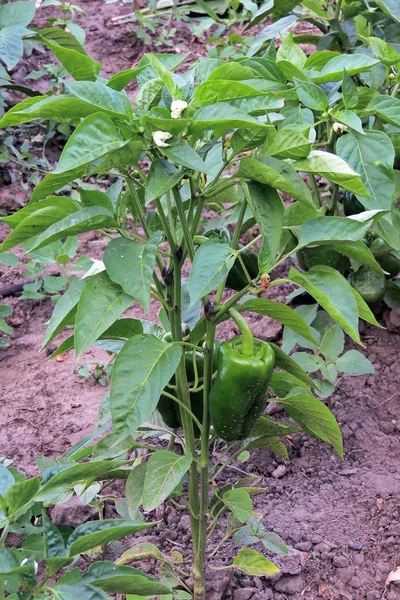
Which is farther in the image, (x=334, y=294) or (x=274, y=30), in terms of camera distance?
(x=274, y=30)

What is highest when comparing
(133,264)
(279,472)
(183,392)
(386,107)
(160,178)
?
(160,178)

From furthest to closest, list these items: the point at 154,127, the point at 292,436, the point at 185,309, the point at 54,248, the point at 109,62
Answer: the point at 109,62 → the point at 54,248 → the point at 292,436 → the point at 185,309 → the point at 154,127

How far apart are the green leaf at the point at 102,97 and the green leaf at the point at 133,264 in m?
0.20

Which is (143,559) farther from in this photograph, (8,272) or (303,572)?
(8,272)

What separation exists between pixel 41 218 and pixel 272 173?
381mm

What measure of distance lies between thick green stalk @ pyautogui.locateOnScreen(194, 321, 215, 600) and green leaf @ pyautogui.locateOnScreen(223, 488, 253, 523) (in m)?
0.05

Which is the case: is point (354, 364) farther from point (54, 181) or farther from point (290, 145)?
point (54, 181)

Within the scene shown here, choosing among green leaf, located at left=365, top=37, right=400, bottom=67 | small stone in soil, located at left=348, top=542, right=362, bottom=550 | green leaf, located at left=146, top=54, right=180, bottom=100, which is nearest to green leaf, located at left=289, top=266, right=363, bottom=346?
green leaf, located at left=146, top=54, right=180, bottom=100

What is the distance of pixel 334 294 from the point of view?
1.16m

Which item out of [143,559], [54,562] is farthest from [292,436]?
[54,562]

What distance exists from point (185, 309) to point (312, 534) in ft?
2.13

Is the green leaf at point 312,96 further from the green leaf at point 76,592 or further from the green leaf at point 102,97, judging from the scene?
the green leaf at point 76,592

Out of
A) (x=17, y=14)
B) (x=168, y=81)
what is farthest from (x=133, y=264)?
(x=17, y=14)

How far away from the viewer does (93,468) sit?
1.06 meters
